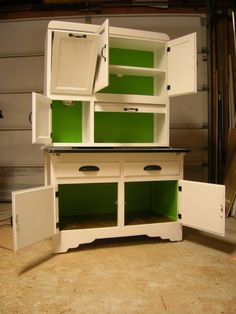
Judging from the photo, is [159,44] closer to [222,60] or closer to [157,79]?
[157,79]

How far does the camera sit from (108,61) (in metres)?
1.88

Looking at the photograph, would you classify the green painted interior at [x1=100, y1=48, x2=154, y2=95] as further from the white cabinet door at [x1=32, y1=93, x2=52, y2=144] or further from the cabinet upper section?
the white cabinet door at [x1=32, y1=93, x2=52, y2=144]

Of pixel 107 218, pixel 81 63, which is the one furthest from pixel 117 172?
pixel 81 63

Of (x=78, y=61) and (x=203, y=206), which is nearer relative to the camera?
(x=203, y=206)

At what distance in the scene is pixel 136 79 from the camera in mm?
2492

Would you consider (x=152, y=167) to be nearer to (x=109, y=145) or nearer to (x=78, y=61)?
(x=109, y=145)

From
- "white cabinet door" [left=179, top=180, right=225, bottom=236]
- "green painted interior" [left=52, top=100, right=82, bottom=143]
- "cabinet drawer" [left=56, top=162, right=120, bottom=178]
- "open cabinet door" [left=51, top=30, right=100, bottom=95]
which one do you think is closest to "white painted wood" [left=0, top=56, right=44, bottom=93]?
"green painted interior" [left=52, top=100, right=82, bottom=143]

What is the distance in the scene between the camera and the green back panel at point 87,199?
2.42m

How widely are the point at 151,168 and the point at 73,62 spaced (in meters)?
0.94

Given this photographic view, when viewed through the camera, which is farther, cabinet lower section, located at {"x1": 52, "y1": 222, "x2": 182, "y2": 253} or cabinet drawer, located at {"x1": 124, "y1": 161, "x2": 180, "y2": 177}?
cabinet drawer, located at {"x1": 124, "y1": 161, "x2": 180, "y2": 177}

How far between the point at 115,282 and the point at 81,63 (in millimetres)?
1462

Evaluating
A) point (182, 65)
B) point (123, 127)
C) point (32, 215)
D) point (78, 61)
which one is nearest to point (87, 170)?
point (32, 215)

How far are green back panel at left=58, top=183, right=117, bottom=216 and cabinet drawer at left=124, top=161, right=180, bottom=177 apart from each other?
1.63 ft

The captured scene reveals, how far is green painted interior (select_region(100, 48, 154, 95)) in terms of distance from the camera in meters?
2.43
